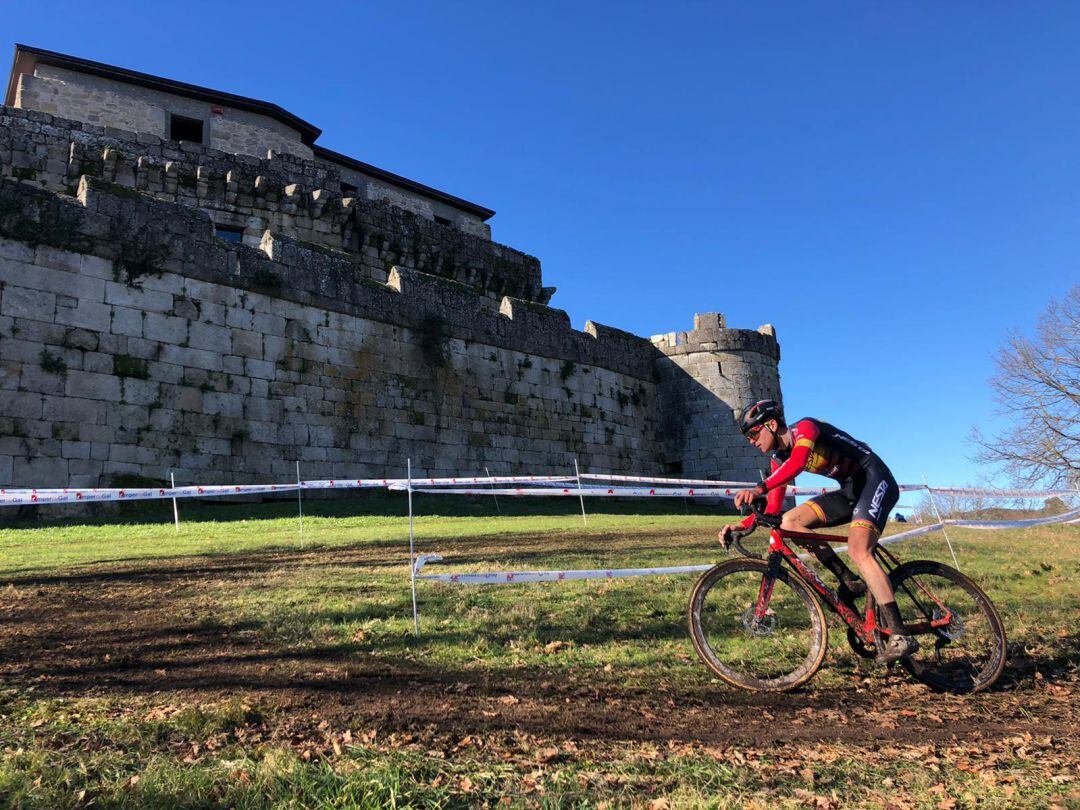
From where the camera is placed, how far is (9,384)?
11.8 meters

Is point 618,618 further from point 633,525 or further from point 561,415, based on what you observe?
point 561,415

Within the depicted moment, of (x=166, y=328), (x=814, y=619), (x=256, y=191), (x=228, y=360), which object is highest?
(x=256, y=191)

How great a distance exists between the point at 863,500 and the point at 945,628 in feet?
3.25

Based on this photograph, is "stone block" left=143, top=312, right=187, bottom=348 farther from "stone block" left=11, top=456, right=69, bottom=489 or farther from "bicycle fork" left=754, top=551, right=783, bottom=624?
"bicycle fork" left=754, top=551, right=783, bottom=624

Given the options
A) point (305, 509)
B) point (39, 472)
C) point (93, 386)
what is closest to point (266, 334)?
point (93, 386)

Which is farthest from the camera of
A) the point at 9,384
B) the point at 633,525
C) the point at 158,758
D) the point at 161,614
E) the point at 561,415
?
the point at 561,415

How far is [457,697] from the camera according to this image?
3.99m

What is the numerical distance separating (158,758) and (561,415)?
18.3m

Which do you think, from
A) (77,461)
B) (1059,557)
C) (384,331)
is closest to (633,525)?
(1059,557)

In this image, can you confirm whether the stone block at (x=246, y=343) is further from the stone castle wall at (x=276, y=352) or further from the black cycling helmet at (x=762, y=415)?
the black cycling helmet at (x=762, y=415)

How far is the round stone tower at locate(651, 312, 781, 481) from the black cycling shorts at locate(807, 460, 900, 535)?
18.9 meters

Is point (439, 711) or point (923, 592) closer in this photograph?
point (439, 711)

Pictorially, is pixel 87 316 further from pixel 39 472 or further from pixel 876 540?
pixel 876 540

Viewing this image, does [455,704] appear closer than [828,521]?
Yes
